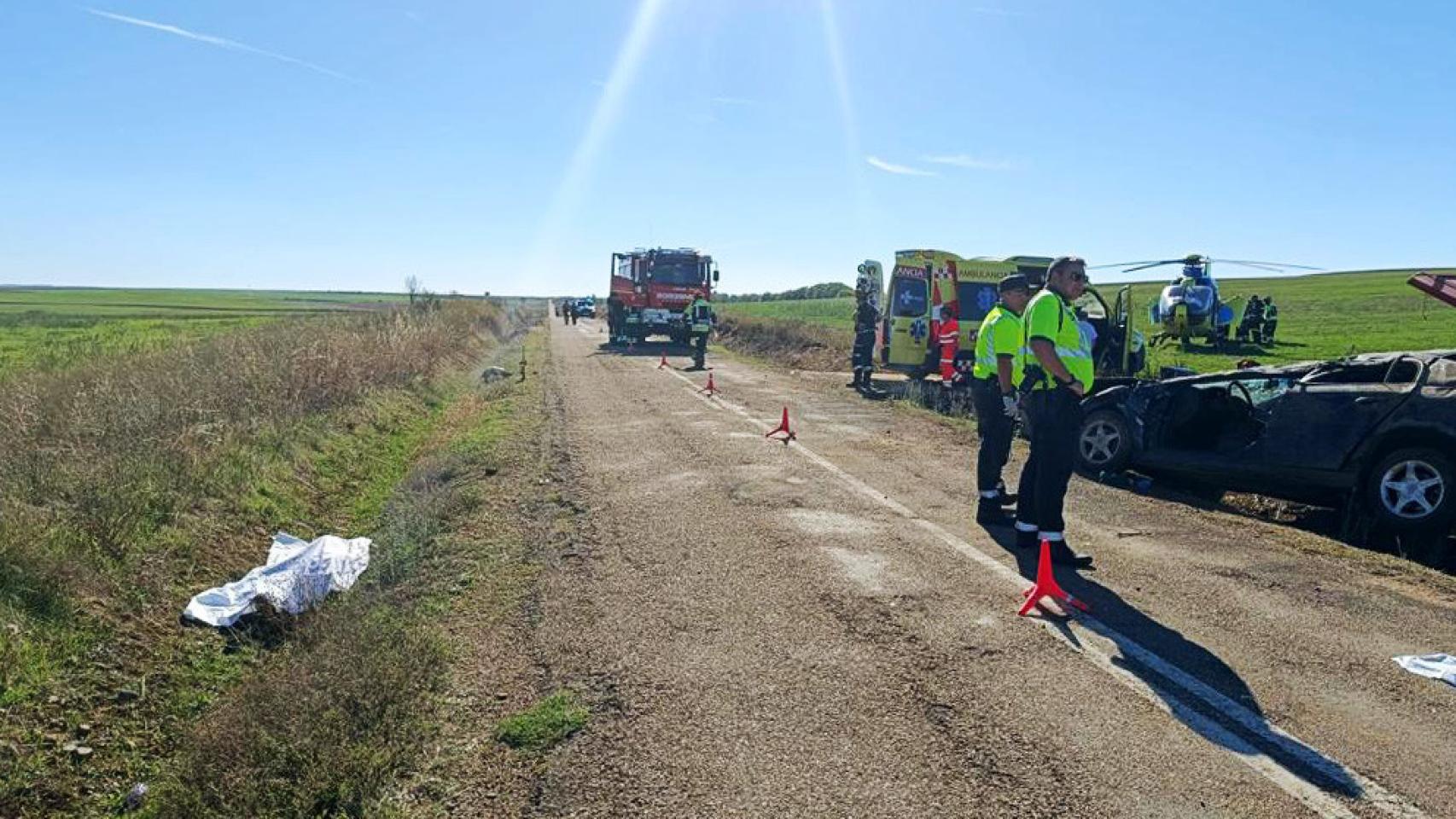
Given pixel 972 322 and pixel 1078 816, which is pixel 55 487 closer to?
pixel 1078 816

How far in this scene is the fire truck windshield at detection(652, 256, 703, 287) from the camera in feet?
91.1

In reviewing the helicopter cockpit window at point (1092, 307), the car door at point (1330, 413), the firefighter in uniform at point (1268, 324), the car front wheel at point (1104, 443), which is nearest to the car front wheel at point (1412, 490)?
the car door at point (1330, 413)

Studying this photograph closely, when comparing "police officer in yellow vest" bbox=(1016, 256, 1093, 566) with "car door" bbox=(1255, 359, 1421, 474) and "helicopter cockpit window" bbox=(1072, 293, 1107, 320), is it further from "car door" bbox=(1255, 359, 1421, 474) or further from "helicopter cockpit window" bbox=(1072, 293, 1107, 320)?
"helicopter cockpit window" bbox=(1072, 293, 1107, 320)

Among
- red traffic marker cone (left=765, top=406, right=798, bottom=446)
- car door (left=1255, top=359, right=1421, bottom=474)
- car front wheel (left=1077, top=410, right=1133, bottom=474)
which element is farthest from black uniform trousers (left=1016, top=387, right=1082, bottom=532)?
red traffic marker cone (left=765, top=406, right=798, bottom=446)

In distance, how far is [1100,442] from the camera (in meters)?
8.55

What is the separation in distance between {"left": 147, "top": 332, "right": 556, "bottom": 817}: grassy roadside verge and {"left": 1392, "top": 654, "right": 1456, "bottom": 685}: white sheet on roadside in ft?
12.1

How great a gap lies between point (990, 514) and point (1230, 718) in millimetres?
3126

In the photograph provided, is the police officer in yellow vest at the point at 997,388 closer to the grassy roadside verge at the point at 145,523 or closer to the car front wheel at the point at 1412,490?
the car front wheel at the point at 1412,490

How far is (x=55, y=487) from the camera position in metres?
6.32

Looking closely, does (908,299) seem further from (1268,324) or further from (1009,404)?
(1268,324)

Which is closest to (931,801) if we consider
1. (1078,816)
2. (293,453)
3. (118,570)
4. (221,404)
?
(1078,816)

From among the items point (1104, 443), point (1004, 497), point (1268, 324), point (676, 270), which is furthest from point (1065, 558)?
point (1268, 324)

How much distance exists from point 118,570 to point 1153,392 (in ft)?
26.8

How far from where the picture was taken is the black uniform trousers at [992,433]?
22.1 ft
